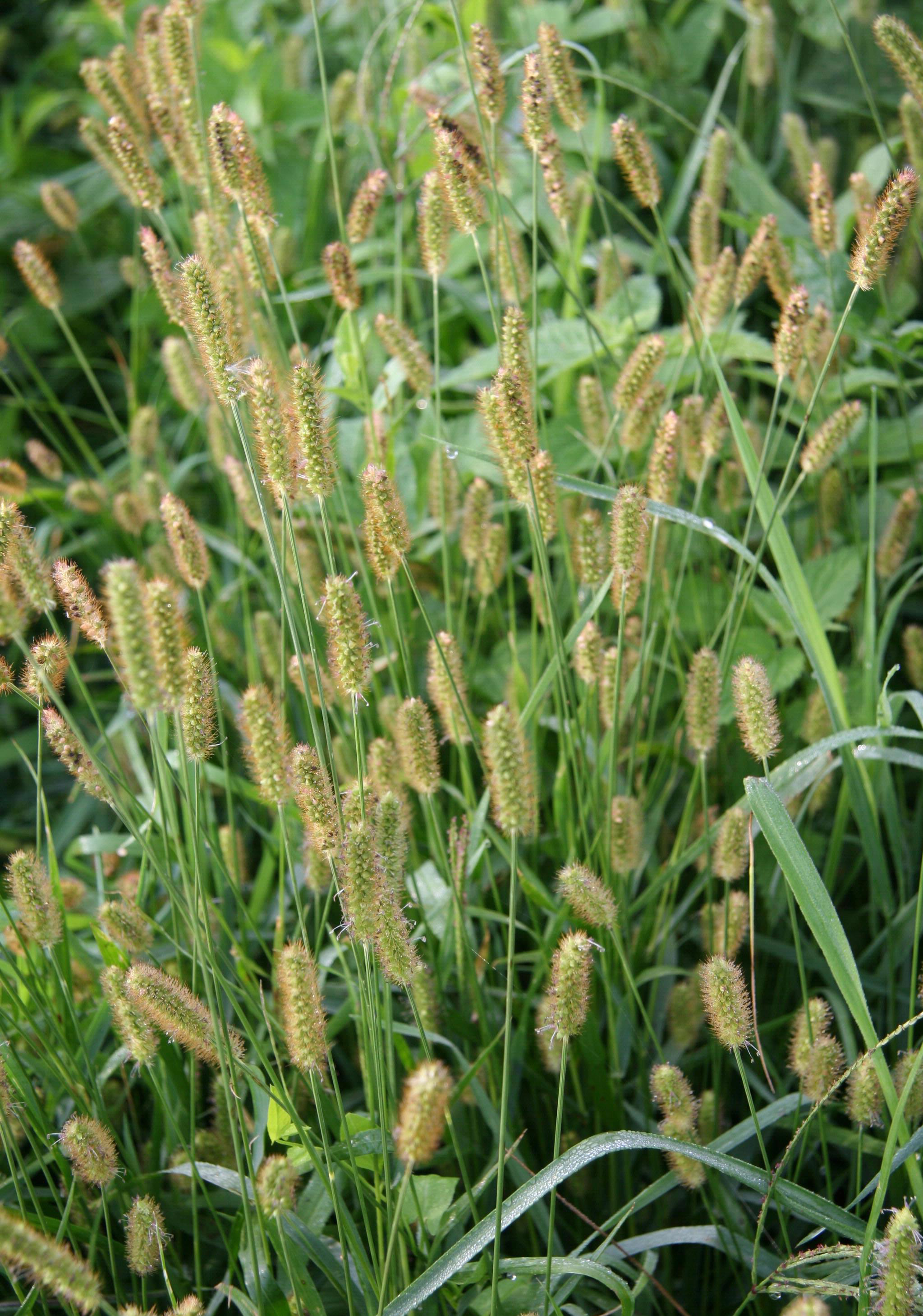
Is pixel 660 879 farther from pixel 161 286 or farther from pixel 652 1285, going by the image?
pixel 161 286

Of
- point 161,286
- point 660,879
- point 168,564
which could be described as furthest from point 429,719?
point 168,564

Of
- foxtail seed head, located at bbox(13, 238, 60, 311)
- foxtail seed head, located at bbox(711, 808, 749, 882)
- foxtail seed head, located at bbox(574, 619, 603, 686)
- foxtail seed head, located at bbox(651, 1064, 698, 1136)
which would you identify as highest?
foxtail seed head, located at bbox(13, 238, 60, 311)

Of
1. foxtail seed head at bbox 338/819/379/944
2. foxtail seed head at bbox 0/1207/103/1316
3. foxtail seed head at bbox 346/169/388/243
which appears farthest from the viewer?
foxtail seed head at bbox 346/169/388/243

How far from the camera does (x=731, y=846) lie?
1389 millimetres

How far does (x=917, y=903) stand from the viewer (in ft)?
4.10

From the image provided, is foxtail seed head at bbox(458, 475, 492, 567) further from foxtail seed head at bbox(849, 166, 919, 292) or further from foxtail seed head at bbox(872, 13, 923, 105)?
foxtail seed head at bbox(872, 13, 923, 105)

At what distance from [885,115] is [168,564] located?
2453 mm

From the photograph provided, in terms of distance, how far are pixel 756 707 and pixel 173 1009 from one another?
68 centimetres

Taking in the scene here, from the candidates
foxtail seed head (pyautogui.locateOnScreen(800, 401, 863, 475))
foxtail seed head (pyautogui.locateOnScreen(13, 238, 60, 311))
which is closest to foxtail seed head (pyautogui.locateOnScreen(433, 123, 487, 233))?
foxtail seed head (pyautogui.locateOnScreen(800, 401, 863, 475))

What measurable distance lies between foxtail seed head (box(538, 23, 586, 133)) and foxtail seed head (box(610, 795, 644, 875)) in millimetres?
961

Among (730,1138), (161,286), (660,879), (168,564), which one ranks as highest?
(161,286)

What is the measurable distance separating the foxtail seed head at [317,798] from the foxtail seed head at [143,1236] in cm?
42

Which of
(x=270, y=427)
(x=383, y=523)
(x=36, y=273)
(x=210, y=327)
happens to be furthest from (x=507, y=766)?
(x=36, y=273)

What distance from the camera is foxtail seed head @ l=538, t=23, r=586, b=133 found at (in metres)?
A: 1.50
